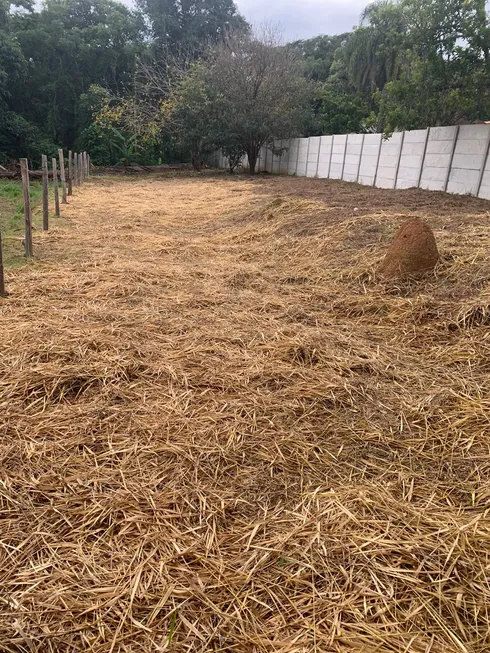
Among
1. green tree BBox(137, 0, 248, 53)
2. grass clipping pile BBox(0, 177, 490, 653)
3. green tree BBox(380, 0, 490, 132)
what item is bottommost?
grass clipping pile BBox(0, 177, 490, 653)

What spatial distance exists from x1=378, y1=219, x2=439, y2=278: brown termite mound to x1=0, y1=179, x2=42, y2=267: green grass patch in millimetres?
4056

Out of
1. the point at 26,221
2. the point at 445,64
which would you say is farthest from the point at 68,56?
the point at 26,221

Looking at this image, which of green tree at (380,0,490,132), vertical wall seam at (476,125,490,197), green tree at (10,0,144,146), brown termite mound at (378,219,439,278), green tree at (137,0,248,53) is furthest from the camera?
green tree at (137,0,248,53)

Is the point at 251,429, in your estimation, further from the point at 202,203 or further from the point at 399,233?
the point at 202,203

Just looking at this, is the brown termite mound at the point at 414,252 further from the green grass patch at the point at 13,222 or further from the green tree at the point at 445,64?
the green tree at the point at 445,64

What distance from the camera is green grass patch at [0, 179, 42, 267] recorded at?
5.56 m

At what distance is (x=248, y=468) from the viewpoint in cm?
196

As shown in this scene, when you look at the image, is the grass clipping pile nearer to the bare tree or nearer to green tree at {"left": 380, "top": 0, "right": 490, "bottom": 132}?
green tree at {"left": 380, "top": 0, "right": 490, "bottom": 132}

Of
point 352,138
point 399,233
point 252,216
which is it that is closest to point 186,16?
point 352,138

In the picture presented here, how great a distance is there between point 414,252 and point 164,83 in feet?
78.6

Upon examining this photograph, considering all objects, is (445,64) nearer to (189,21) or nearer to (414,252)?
(414,252)

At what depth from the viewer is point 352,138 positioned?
15.4m

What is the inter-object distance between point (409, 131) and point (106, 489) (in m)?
12.7

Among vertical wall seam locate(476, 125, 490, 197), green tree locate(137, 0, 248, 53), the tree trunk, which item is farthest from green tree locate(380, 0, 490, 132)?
green tree locate(137, 0, 248, 53)
